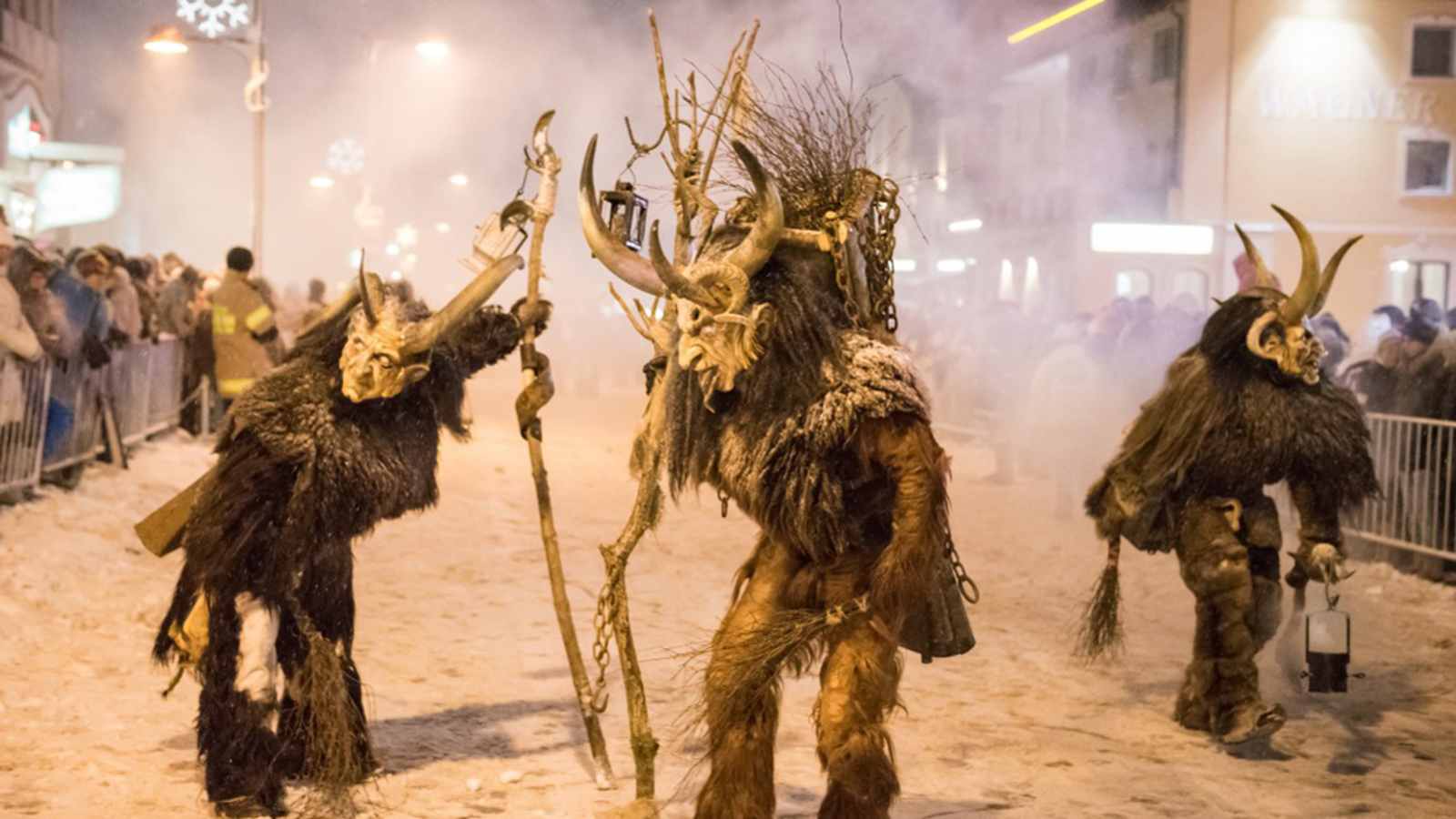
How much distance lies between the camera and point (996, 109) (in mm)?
38938

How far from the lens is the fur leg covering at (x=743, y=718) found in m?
5.00

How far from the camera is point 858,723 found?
493 cm

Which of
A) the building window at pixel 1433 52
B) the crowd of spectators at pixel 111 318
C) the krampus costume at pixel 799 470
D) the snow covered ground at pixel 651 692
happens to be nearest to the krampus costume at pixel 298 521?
the snow covered ground at pixel 651 692

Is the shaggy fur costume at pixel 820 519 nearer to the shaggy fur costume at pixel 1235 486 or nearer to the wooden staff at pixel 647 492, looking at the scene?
the wooden staff at pixel 647 492

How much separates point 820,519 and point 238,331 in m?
10.4

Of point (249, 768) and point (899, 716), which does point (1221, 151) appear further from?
point (249, 768)

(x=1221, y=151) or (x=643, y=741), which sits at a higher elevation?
(x=1221, y=151)

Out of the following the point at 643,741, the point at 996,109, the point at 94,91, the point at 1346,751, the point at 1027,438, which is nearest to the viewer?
the point at 643,741

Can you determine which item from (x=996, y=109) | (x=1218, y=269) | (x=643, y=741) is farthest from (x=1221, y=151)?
(x=643, y=741)

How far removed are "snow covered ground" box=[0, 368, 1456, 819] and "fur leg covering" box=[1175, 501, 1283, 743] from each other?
8.5 inches

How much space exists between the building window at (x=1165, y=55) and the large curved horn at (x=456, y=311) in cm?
2815

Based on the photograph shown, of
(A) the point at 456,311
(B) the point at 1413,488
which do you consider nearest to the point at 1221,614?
(A) the point at 456,311

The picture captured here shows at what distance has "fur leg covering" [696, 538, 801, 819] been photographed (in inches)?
197

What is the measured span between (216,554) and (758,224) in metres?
2.34
